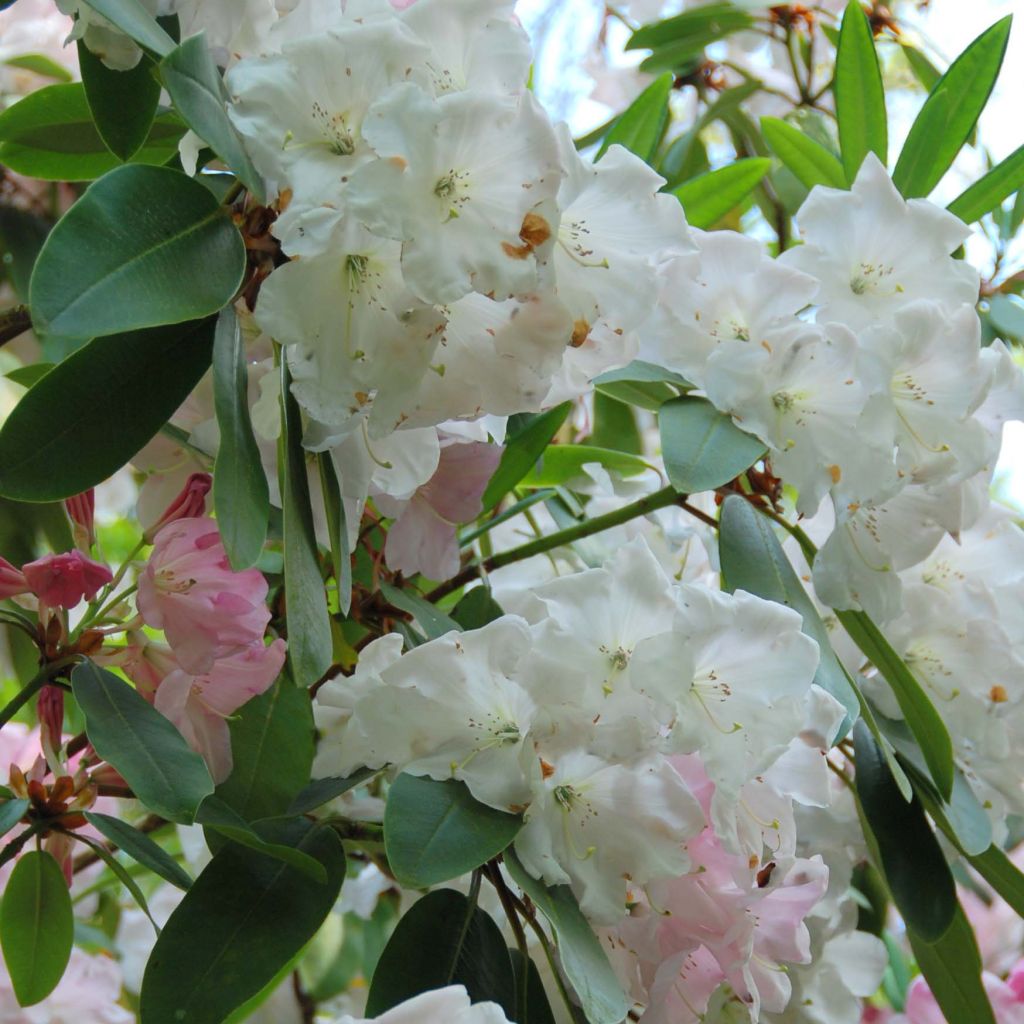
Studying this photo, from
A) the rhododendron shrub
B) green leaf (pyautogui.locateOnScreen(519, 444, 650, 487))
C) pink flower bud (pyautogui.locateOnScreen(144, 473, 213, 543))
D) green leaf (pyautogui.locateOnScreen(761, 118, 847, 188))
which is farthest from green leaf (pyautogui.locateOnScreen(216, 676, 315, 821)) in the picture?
green leaf (pyautogui.locateOnScreen(761, 118, 847, 188))

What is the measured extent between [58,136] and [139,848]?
1.21 feet

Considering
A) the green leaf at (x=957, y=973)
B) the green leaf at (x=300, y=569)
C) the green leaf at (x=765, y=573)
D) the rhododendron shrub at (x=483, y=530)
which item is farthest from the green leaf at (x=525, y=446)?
the green leaf at (x=957, y=973)

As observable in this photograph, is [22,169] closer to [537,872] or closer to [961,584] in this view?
[537,872]

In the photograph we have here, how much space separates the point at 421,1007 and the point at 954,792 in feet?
1.34

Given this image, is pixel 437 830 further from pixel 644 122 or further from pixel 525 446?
pixel 644 122

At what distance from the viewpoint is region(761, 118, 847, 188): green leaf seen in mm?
897

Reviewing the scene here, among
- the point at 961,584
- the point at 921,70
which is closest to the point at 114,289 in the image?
the point at 961,584

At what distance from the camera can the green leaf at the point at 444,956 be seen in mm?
612

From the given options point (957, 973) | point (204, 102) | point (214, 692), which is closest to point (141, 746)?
point (214, 692)

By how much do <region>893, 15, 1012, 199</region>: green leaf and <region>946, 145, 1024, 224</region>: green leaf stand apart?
0.04m

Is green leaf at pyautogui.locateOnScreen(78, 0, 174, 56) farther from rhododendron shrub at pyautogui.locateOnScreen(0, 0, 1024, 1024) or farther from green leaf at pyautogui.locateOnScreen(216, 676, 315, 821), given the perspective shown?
green leaf at pyautogui.locateOnScreen(216, 676, 315, 821)

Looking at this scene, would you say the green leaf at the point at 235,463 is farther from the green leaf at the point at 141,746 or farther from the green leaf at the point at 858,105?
the green leaf at the point at 858,105

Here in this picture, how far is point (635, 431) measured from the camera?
106cm

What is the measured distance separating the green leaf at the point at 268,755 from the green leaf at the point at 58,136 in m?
0.29
